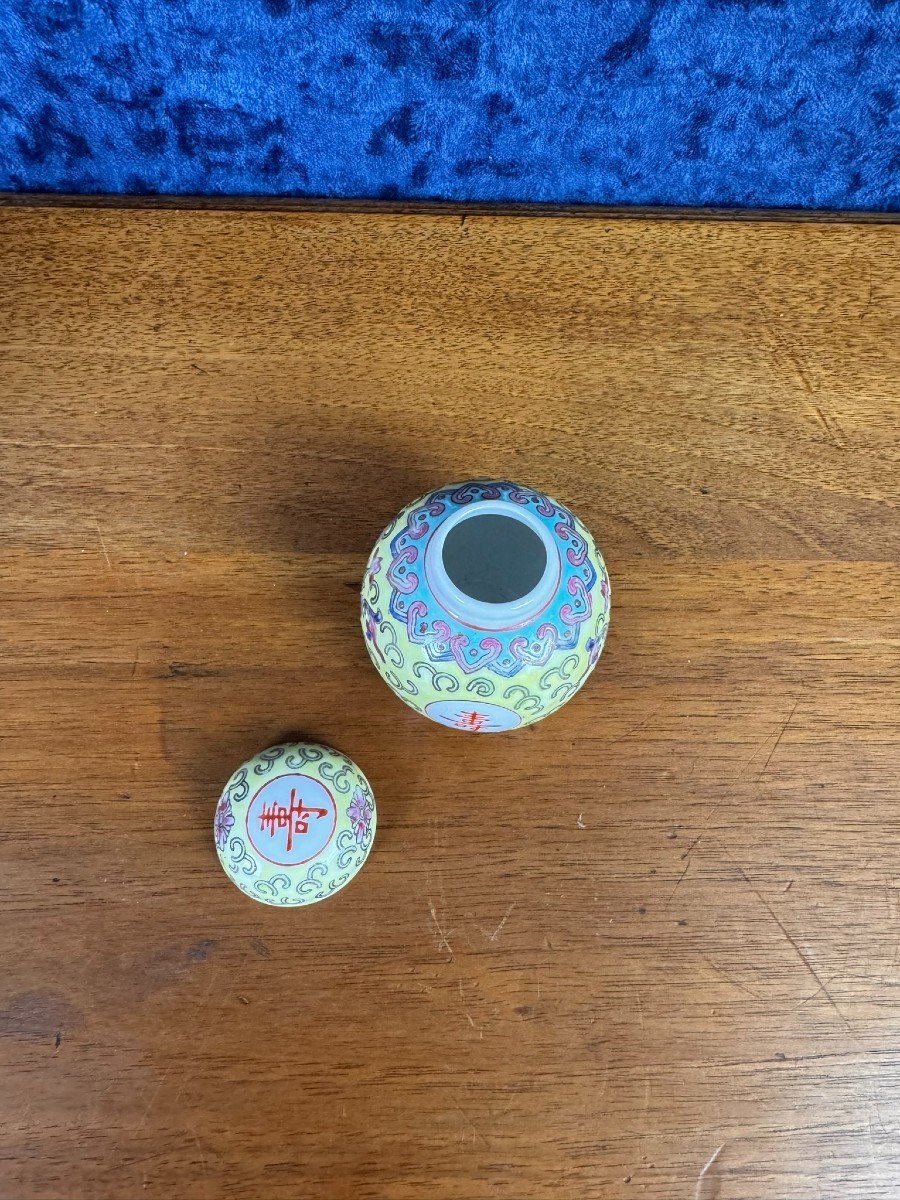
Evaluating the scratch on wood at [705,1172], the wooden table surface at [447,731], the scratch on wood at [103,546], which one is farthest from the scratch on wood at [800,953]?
the scratch on wood at [103,546]

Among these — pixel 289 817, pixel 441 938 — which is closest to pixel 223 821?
pixel 289 817

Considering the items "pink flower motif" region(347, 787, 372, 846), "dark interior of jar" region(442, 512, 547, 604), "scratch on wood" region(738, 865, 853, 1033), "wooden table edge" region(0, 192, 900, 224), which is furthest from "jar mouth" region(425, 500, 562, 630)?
"wooden table edge" region(0, 192, 900, 224)

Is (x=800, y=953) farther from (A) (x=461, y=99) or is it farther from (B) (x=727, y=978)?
(A) (x=461, y=99)

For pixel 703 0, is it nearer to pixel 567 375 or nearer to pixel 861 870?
pixel 567 375

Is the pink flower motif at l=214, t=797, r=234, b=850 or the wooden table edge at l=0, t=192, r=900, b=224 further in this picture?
the wooden table edge at l=0, t=192, r=900, b=224

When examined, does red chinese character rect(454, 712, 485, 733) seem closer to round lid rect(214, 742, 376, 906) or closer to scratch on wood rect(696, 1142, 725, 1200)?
round lid rect(214, 742, 376, 906)

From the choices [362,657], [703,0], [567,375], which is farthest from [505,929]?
[703,0]
